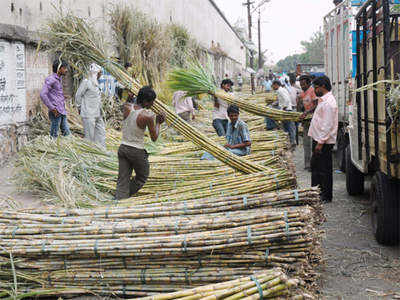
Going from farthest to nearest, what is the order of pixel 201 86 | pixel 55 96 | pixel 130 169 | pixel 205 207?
1. pixel 55 96
2. pixel 201 86
3. pixel 130 169
4. pixel 205 207

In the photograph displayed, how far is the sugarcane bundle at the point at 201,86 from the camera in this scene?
6.36 m

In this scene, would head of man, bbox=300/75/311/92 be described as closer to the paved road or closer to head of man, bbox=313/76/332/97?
head of man, bbox=313/76/332/97

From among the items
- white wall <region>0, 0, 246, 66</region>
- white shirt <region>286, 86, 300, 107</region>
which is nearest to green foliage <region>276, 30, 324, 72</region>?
white wall <region>0, 0, 246, 66</region>

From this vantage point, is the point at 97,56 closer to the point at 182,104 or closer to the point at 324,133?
the point at 324,133

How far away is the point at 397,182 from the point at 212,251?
2001mm

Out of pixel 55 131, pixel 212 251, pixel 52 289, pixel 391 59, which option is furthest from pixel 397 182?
pixel 55 131

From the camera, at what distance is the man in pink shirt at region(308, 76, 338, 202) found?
5730mm

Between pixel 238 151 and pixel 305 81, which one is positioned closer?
pixel 238 151

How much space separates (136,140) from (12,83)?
3613 mm

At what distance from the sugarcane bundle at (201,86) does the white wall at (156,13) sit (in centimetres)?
128

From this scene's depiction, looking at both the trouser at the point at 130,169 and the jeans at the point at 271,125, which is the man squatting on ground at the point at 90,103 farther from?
the jeans at the point at 271,125

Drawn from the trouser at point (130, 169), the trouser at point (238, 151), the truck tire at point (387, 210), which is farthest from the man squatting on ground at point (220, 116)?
the truck tire at point (387, 210)

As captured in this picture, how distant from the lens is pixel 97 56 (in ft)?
17.9

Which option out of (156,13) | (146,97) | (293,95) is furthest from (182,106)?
(156,13)
